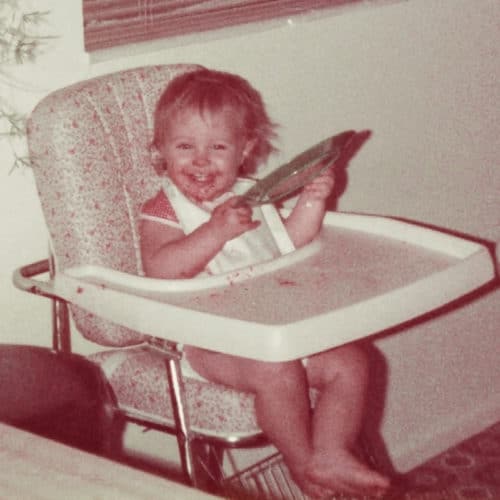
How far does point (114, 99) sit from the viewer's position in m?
1.47

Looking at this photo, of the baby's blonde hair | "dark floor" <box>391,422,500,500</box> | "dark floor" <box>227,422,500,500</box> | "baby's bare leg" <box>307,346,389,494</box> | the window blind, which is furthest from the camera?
"dark floor" <box>391,422,500,500</box>

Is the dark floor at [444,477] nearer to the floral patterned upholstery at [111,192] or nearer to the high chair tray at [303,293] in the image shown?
the floral patterned upholstery at [111,192]

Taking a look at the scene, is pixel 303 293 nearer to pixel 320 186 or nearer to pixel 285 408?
pixel 285 408

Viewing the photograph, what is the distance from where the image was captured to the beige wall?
160 cm

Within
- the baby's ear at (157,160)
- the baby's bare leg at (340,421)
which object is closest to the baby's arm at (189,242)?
the baby's ear at (157,160)

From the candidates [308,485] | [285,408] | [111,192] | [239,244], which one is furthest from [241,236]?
[308,485]

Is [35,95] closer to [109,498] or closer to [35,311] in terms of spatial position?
[35,311]

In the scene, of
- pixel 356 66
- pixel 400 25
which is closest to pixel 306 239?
pixel 356 66

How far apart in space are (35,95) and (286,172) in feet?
1.67

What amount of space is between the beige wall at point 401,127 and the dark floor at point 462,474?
0.04 metres

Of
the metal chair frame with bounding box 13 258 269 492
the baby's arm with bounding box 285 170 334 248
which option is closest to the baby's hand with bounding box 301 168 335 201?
the baby's arm with bounding box 285 170 334 248

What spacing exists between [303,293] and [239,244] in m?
0.29

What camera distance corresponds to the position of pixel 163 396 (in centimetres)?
145

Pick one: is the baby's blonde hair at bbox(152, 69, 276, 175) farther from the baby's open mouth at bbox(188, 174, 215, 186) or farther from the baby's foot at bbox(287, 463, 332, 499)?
the baby's foot at bbox(287, 463, 332, 499)
